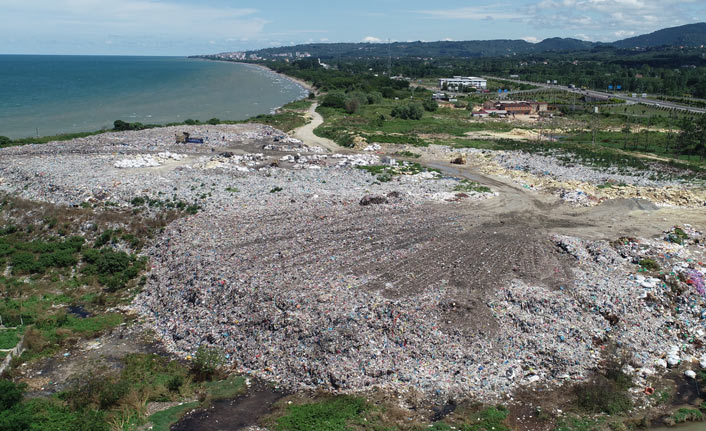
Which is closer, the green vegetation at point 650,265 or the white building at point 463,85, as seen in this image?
the green vegetation at point 650,265

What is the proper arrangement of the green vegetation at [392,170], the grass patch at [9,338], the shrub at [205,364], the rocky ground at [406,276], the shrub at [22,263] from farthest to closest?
the green vegetation at [392,170] → the shrub at [22,263] → the grass patch at [9,338] → the rocky ground at [406,276] → the shrub at [205,364]

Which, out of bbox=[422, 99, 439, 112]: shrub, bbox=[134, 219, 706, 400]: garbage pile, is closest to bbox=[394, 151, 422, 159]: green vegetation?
bbox=[134, 219, 706, 400]: garbage pile

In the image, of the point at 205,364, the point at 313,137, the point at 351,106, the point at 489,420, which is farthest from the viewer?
the point at 351,106

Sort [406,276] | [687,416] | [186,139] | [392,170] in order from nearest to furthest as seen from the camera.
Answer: [687,416] < [406,276] < [392,170] < [186,139]

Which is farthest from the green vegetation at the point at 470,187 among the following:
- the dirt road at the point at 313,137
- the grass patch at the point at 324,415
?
the grass patch at the point at 324,415

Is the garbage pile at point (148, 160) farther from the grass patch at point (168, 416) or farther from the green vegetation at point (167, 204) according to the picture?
the grass patch at point (168, 416)

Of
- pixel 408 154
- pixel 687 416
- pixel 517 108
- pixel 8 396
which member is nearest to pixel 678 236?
pixel 687 416

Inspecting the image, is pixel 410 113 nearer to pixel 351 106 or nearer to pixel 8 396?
pixel 351 106

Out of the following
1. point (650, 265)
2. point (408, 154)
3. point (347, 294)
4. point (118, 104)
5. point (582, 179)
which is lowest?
point (347, 294)
